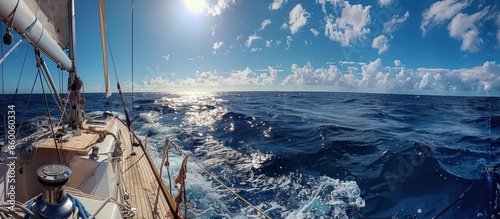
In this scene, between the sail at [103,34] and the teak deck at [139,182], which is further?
the sail at [103,34]

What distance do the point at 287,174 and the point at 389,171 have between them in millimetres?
3804

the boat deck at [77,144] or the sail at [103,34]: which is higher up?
the sail at [103,34]

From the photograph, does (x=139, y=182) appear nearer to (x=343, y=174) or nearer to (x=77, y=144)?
(x=77, y=144)

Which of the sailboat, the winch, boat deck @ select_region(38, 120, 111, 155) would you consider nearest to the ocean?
the sailboat

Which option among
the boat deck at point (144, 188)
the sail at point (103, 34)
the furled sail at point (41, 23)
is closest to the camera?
the furled sail at point (41, 23)

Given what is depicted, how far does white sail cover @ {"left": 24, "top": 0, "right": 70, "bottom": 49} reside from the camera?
4930 millimetres

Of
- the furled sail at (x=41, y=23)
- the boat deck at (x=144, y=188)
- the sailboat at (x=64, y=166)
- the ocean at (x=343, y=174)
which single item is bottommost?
the ocean at (x=343, y=174)

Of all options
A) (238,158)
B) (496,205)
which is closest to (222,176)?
(238,158)

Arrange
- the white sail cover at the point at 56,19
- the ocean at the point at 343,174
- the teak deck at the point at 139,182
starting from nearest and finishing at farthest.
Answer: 1. the teak deck at the point at 139,182
2. the white sail cover at the point at 56,19
3. the ocean at the point at 343,174

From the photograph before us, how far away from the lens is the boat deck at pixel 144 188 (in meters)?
4.56

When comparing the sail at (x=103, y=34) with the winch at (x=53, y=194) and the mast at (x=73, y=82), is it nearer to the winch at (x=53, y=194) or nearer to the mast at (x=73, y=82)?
the mast at (x=73, y=82)

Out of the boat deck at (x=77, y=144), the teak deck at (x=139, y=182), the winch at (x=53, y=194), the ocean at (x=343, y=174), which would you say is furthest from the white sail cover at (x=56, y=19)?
the winch at (x=53, y=194)

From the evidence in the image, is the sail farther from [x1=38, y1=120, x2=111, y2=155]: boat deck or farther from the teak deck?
[x1=38, y1=120, x2=111, y2=155]: boat deck

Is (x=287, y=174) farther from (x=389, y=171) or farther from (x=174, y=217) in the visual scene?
(x=174, y=217)
